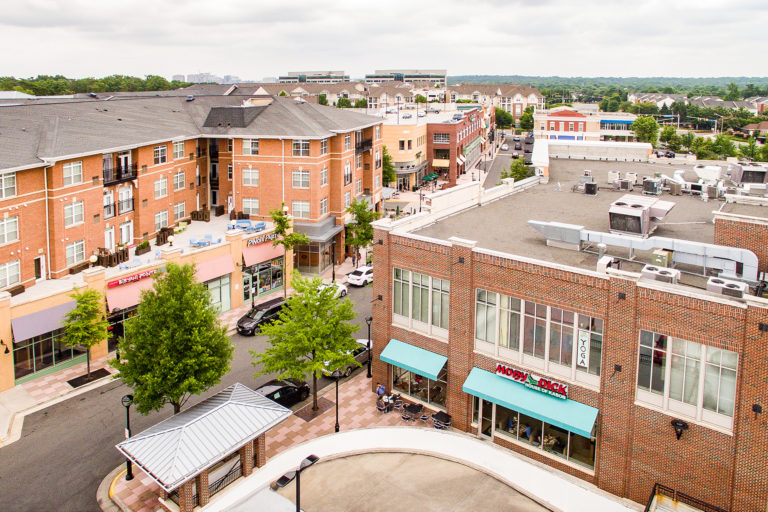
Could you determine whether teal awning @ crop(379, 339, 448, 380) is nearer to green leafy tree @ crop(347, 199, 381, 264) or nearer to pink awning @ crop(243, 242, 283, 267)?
pink awning @ crop(243, 242, 283, 267)

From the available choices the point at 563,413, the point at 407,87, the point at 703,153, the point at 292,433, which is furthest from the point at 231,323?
the point at 407,87

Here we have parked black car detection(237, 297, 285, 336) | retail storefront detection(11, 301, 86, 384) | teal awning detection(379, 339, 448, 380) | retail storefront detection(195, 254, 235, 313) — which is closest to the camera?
teal awning detection(379, 339, 448, 380)

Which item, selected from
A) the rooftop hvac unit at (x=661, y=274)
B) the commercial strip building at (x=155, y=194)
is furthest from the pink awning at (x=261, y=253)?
the rooftop hvac unit at (x=661, y=274)

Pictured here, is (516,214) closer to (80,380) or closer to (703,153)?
(80,380)

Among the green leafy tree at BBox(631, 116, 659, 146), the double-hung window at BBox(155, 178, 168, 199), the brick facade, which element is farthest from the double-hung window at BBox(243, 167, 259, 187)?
the green leafy tree at BBox(631, 116, 659, 146)

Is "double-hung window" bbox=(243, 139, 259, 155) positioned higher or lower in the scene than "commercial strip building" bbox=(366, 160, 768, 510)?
higher

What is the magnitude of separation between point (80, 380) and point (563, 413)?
23.8m

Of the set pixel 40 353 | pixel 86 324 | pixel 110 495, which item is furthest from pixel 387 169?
pixel 110 495

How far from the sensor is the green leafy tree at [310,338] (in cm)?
2639

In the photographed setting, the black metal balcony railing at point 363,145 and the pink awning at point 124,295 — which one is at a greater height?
the black metal balcony railing at point 363,145

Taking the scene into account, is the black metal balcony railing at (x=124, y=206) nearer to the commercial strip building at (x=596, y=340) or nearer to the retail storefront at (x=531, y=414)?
the commercial strip building at (x=596, y=340)

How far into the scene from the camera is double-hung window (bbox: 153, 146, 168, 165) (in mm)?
44688

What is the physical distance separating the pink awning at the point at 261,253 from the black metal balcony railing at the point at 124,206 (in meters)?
8.65

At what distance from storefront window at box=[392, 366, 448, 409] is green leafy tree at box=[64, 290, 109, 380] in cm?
1535
